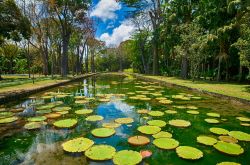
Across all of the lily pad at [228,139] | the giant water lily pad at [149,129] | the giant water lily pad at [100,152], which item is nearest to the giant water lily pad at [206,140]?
the lily pad at [228,139]

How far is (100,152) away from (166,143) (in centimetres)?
159

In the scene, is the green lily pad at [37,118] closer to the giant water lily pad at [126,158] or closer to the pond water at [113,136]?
the pond water at [113,136]

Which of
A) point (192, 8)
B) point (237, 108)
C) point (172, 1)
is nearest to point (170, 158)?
point (237, 108)

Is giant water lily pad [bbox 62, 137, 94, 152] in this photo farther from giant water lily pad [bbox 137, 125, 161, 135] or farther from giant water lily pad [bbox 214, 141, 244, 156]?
giant water lily pad [bbox 214, 141, 244, 156]

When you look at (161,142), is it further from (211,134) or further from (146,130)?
(211,134)

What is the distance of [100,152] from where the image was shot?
4.56 meters

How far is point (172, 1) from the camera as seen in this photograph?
2862 centimetres

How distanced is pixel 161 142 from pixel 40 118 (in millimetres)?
4431

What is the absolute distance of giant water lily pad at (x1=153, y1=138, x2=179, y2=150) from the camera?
492 centimetres

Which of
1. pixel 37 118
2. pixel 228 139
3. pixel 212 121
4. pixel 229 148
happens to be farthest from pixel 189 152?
pixel 37 118

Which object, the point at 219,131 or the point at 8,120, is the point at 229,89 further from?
the point at 8,120

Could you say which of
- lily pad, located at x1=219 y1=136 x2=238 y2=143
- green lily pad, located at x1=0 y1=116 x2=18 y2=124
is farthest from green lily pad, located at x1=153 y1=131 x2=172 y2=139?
green lily pad, located at x1=0 y1=116 x2=18 y2=124

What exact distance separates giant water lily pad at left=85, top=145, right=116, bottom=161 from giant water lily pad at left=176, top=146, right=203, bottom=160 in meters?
1.40

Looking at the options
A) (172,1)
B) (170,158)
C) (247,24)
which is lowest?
(170,158)
